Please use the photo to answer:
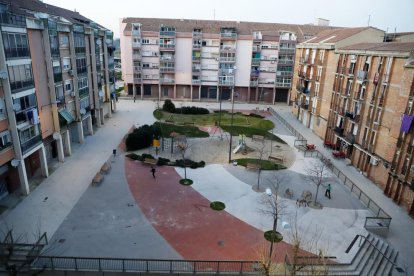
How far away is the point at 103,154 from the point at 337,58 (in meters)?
35.1

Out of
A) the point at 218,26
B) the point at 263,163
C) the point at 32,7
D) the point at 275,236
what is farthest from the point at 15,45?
the point at 218,26

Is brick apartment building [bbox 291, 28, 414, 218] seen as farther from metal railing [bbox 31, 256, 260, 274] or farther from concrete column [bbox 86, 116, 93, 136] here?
concrete column [bbox 86, 116, 93, 136]

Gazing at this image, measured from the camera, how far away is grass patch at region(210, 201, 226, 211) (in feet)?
83.8

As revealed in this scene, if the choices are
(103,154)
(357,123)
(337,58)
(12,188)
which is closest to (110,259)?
(12,188)

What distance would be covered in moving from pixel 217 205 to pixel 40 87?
20.9 meters

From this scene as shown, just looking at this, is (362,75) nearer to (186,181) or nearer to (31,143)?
(186,181)

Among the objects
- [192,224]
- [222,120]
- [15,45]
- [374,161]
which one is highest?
[15,45]

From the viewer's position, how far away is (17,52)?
2439 centimetres

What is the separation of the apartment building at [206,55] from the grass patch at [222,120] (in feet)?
45.5

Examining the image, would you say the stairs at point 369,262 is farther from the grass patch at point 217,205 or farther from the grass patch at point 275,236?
the grass patch at point 217,205

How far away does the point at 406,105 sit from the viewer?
26922 mm

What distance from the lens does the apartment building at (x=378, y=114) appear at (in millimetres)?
26797

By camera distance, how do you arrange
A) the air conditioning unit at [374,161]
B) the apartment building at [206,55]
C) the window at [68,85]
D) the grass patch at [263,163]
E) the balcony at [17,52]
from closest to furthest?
the balcony at [17,52] → the air conditioning unit at [374,161] → the grass patch at [263,163] → the window at [68,85] → the apartment building at [206,55]

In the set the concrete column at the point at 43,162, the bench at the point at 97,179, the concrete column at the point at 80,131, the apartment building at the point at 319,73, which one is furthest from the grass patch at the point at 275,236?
the concrete column at the point at 80,131
